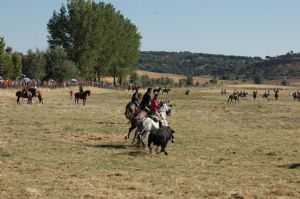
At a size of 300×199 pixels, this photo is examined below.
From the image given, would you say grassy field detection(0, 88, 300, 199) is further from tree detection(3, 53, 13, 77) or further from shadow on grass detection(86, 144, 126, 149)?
tree detection(3, 53, 13, 77)

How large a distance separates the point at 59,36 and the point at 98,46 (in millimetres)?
7459

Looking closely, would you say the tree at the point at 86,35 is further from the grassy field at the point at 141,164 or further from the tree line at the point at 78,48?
the grassy field at the point at 141,164

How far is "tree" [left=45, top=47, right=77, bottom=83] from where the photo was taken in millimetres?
86125

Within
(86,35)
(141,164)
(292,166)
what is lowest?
(292,166)

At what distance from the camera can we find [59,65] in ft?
285

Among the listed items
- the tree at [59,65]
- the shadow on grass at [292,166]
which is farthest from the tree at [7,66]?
the shadow on grass at [292,166]

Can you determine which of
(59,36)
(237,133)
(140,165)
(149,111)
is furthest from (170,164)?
(59,36)

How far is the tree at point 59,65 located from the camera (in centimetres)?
8612

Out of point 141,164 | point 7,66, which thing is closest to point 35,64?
point 7,66

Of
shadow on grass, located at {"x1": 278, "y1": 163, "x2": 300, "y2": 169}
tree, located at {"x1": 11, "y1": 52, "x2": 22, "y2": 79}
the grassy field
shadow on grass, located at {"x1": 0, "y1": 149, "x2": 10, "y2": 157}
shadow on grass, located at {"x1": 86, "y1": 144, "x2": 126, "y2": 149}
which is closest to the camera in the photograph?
the grassy field

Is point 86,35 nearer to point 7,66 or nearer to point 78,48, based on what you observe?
point 78,48

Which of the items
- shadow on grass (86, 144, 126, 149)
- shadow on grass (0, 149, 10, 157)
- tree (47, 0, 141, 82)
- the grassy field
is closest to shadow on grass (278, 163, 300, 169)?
the grassy field

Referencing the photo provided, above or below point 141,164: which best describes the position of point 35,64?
above

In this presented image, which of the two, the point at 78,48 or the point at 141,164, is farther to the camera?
the point at 78,48
